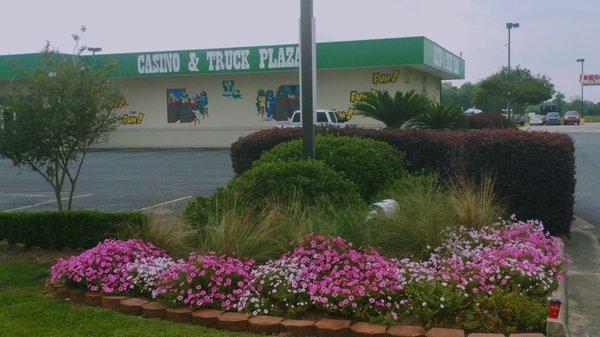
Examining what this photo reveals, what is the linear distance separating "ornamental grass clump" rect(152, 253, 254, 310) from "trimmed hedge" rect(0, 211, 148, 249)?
1.95 metres

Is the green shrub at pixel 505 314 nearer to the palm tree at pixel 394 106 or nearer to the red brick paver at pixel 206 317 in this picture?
the red brick paver at pixel 206 317

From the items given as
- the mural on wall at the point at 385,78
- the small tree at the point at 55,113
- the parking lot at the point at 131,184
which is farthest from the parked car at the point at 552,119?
the small tree at the point at 55,113

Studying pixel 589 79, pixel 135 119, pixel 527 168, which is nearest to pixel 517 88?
pixel 135 119


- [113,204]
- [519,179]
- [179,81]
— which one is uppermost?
[179,81]

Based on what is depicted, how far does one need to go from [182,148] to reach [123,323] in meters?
28.4

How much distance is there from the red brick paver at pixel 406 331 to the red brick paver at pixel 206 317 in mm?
1394

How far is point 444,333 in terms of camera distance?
187 inches

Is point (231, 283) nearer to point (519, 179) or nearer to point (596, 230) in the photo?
point (519, 179)

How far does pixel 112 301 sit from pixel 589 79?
9616 centimetres

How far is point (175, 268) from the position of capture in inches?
231

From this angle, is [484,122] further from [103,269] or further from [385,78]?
A: [103,269]

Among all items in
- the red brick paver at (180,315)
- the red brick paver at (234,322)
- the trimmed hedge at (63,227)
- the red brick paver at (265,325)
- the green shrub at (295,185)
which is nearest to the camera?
the red brick paver at (265,325)

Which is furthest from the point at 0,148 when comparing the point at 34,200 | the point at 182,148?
the point at 182,148

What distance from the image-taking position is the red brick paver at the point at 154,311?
5516mm
